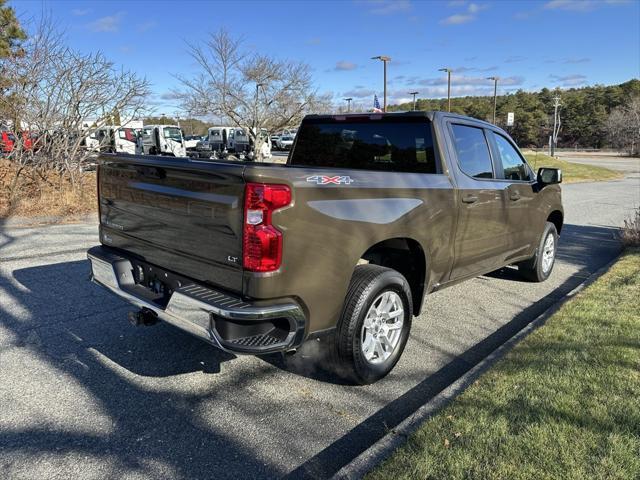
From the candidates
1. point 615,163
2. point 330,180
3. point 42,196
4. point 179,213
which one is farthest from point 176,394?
point 615,163

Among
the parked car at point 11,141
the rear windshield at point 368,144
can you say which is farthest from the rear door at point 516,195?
the parked car at point 11,141

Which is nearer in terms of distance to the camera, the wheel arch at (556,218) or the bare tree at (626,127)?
the wheel arch at (556,218)

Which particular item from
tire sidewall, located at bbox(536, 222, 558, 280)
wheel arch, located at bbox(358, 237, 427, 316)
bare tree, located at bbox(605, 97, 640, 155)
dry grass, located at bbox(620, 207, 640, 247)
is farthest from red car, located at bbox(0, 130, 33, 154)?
bare tree, located at bbox(605, 97, 640, 155)

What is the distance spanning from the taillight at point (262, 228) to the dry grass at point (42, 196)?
9264 mm

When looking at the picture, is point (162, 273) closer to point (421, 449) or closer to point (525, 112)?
point (421, 449)

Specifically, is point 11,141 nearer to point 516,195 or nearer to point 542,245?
point 516,195

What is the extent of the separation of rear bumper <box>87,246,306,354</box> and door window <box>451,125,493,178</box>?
2418 mm

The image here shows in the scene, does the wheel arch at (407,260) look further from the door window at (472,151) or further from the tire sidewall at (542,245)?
the tire sidewall at (542,245)

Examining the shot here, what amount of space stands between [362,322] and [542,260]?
13.2 feet

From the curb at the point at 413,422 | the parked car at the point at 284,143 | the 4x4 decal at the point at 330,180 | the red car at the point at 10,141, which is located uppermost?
the parked car at the point at 284,143

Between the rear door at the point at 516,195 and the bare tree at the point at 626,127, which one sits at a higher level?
the bare tree at the point at 626,127

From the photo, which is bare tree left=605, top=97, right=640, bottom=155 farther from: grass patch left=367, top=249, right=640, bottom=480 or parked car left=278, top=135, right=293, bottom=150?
grass patch left=367, top=249, right=640, bottom=480

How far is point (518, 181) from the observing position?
214 inches

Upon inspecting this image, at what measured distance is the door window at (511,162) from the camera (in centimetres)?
527
